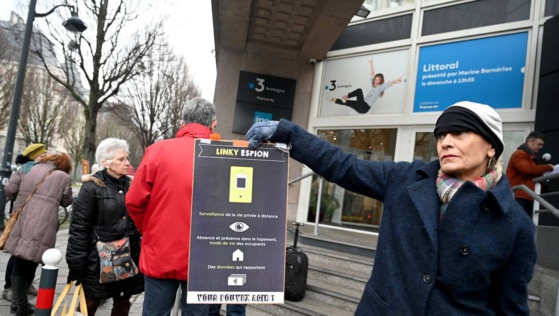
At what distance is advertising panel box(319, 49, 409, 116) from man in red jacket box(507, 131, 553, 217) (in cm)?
305

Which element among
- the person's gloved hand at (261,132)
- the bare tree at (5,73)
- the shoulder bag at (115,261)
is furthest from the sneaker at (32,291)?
the bare tree at (5,73)

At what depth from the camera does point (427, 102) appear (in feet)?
25.4

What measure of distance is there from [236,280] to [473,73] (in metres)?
6.86

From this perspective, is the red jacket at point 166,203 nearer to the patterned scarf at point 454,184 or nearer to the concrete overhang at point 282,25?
the patterned scarf at point 454,184

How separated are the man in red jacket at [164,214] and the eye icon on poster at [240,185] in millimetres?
545

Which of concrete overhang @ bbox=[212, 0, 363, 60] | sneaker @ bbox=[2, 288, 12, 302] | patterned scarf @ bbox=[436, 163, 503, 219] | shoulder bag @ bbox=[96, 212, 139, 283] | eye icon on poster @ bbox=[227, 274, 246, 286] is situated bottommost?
sneaker @ bbox=[2, 288, 12, 302]

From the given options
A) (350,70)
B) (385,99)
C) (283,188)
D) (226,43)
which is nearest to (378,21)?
(350,70)

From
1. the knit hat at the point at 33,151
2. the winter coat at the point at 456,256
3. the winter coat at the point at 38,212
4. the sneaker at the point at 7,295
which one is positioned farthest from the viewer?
the knit hat at the point at 33,151

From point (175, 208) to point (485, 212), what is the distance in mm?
1795

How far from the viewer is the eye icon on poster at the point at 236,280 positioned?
208 cm

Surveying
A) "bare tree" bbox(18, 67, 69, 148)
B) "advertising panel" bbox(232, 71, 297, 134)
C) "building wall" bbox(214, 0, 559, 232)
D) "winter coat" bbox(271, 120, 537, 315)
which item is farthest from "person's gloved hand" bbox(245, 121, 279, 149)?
"bare tree" bbox(18, 67, 69, 148)

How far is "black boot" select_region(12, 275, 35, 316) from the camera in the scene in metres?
3.98

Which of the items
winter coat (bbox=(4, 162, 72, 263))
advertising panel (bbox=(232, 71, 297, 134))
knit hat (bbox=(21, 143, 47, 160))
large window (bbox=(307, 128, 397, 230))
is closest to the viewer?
winter coat (bbox=(4, 162, 72, 263))

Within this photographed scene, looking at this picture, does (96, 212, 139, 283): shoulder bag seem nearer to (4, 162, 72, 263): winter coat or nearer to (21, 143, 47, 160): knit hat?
(4, 162, 72, 263): winter coat
